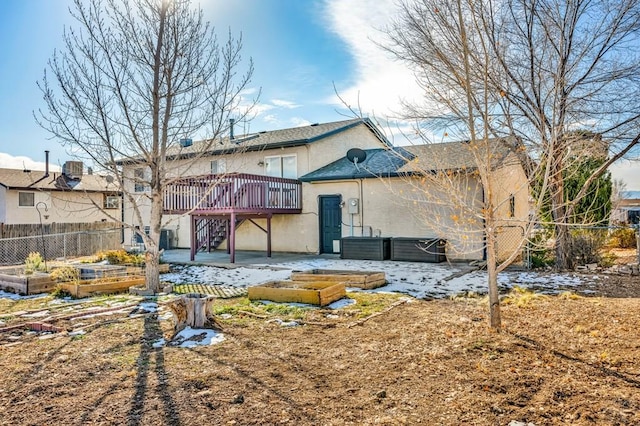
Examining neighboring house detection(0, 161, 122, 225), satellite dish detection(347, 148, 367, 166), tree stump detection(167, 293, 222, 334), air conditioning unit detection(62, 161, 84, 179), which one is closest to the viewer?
tree stump detection(167, 293, 222, 334)

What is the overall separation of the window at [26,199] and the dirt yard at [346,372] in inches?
969

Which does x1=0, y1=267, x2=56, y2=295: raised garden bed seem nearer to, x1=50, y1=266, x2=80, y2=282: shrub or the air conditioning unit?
x1=50, y1=266, x2=80, y2=282: shrub

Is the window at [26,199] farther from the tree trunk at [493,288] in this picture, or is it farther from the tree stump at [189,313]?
the tree trunk at [493,288]

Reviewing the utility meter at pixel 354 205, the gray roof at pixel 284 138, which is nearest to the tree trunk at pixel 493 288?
the utility meter at pixel 354 205

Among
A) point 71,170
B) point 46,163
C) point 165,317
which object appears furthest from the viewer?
point 71,170

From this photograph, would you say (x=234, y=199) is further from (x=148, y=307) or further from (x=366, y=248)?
(x=148, y=307)

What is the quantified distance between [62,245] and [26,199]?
1119 cm

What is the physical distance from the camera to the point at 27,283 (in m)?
8.70

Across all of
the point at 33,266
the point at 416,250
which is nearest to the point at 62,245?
the point at 33,266

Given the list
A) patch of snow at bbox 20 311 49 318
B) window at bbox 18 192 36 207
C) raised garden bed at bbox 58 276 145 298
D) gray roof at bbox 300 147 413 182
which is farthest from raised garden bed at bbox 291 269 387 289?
window at bbox 18 192 36 207

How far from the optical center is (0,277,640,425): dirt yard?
A: 10.2 ft

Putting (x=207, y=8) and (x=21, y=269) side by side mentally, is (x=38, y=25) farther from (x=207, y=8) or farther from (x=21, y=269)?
(x=21, y=269)

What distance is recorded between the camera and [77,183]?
27.7m

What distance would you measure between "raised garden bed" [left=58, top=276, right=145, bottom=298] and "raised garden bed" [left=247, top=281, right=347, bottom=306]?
10.2 feet
